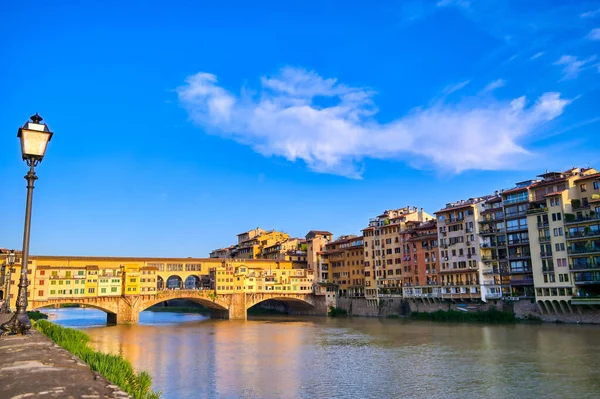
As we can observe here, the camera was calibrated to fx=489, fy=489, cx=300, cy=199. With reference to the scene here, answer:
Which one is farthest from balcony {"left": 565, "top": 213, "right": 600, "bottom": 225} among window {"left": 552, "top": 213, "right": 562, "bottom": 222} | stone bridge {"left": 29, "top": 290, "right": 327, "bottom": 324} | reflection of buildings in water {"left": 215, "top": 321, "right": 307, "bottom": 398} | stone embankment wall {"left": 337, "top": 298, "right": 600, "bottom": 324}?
stone bridge {"left": 29, "top": 290, "right": 327, "bottom": 324}

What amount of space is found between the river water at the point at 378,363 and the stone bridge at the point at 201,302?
58.6 feet

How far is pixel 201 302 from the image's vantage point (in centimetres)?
7531

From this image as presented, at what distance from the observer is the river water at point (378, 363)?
75.4ft

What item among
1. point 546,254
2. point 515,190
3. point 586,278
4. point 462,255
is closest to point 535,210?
point 515,190

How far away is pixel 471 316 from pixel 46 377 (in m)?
59.0

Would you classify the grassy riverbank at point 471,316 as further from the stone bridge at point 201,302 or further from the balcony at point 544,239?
the stone bridge at point 201,302

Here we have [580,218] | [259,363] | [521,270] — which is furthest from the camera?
[521,270]

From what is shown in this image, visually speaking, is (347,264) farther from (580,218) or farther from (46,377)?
(46,377)

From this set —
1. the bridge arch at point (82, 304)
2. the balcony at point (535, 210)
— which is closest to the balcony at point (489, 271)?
the balcony at point (535, 210)

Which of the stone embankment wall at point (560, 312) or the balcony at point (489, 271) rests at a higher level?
the balcony at point (489, 271)

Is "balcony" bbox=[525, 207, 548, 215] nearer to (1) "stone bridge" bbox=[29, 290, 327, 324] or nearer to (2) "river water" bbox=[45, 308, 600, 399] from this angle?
(2) "river water" bbox=[45, 308, 600, 399]

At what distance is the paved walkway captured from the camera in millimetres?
4914

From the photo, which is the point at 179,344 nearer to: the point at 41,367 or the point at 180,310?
the point at 41,367

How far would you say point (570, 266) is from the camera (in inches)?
1966
